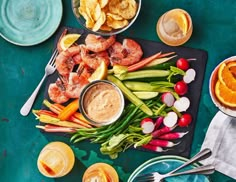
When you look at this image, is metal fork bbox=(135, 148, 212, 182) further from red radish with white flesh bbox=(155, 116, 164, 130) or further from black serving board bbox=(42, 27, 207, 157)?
red radish with white flesh bbox=(155, 116, 164, 130)

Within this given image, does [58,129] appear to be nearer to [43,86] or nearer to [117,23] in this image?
[43,86]

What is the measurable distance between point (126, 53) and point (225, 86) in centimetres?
39

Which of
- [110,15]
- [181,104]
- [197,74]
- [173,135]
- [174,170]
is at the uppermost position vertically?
[110,15]

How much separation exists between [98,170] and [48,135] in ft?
0.78

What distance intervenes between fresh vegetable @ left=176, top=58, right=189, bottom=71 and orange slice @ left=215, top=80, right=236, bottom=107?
135mm

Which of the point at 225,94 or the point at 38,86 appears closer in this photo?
the point at 225,94

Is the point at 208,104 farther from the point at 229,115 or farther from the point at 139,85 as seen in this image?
the point at 139,85

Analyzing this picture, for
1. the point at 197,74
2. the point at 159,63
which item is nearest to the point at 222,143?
the point at 197,74

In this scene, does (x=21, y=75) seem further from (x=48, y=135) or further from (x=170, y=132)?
(x=170, y=132)

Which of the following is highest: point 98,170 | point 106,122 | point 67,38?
point 67,38

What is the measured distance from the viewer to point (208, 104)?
2.68 m

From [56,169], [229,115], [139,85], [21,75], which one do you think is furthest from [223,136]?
[21,75]

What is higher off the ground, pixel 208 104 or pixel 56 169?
pixel 208 104

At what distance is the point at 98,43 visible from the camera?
2.65m
